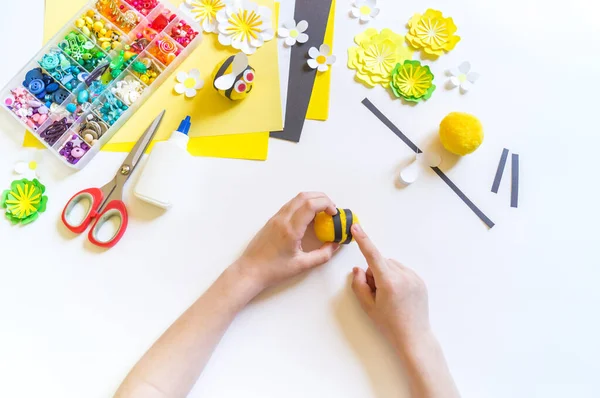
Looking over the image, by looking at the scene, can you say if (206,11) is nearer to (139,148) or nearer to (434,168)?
(139,148)

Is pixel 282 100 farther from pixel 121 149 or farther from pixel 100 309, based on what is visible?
pixel 100 309

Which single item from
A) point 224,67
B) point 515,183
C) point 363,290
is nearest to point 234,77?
point 224,67

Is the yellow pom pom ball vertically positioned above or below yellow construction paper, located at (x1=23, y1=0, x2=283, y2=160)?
above

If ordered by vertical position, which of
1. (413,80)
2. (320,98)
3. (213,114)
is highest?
(413,80)

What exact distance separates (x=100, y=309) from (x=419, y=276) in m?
0.47

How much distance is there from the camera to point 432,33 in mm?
693

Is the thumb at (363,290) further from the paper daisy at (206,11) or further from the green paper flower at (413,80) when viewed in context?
the paper daisy at (206,11)

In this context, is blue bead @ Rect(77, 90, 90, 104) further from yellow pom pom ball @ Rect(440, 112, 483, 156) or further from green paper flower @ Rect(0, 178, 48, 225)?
yellow pom pom ball @ Rect(440, 112, 483, 156)

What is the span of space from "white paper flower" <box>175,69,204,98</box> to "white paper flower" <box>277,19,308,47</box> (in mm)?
153

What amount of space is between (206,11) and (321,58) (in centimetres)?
21

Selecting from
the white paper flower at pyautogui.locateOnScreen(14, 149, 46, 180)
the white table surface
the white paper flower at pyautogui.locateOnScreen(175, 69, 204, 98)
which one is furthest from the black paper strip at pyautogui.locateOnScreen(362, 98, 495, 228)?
the white paper flower at pyautogui.locateOnScreen(14, 149, 46, 180)

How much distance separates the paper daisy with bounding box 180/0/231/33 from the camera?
27.0 inches

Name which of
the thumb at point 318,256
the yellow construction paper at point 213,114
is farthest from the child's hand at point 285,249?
the yellow construction paper at point 213,114

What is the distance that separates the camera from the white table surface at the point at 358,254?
589 millimetres
